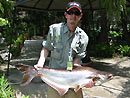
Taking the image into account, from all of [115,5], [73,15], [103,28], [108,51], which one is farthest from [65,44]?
[103,28]

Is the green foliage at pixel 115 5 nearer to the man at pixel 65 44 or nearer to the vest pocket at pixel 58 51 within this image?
the man at pixel 65 44

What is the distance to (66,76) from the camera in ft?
6.47

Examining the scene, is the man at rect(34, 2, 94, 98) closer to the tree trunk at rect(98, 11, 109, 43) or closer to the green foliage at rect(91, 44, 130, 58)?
the green foliage at rect(91, 44, 130, 58)

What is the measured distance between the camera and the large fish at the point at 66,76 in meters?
1.92

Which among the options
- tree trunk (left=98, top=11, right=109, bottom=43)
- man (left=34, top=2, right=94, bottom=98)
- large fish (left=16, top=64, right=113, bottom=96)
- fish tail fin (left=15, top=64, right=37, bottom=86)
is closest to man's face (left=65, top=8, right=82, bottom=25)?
man (left=34, top=2, right=94, bottom=98)

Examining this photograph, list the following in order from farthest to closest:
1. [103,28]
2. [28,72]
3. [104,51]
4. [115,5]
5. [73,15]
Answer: [103,28] < [104,51] < [115,5] < [73,15] < [28,72]

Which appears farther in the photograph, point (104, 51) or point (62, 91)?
point (104, 51)

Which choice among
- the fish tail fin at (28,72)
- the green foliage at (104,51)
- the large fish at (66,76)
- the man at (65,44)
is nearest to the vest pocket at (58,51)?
the man at (65,44)

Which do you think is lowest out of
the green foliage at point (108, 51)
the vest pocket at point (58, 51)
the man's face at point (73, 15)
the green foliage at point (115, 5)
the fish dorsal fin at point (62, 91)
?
the green foliage at point (108, 51)

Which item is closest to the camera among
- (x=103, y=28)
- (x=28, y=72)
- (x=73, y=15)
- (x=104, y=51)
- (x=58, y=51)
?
(x=28, y=72)

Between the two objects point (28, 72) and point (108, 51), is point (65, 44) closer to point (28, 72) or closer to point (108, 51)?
point (28, 72)

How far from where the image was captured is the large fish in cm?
192

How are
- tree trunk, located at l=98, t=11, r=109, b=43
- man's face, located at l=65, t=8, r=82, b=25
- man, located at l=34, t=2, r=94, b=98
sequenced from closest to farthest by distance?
1. man's face, located at l=65, t=8, r=82, b=25
2. man, located at l=34, t=2, r=94, b=98
3. tree trunk, located at l=98, t=11, r=109, b=43

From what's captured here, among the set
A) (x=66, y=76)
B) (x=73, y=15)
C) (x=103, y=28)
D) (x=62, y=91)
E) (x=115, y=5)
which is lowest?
(x=62, y=91)
